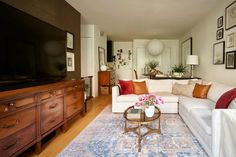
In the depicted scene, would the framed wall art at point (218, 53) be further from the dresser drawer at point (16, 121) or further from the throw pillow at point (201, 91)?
the dresser drawer at point (16, 121)

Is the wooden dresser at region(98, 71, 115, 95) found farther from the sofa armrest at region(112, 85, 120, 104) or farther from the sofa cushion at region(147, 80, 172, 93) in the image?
the sofa armrest at region(112, 85, 120, 104)

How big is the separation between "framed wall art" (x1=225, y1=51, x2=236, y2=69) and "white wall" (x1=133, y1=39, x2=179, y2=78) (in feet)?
18.1

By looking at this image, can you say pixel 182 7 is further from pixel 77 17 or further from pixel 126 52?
pixel 126 52

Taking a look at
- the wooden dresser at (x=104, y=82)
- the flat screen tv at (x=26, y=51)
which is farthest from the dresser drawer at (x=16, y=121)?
the wooden dresser at (x=104, y=82)

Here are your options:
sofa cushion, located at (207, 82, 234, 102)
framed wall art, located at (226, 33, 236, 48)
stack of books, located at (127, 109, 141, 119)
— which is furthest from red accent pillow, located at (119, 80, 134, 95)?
framed wall art, located at (226, 33, 236, 48)

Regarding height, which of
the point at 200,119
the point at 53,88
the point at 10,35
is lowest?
the point at 200,119

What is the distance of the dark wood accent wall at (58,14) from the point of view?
9.46 ft

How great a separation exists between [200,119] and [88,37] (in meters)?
4.87

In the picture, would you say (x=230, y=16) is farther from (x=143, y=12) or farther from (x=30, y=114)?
(x=30, y=114)

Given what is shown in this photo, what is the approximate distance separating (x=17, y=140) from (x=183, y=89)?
3608 millimetres

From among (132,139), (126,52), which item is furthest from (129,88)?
(126,52)

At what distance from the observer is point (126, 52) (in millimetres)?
10039

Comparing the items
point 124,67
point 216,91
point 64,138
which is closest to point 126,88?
point 216,91

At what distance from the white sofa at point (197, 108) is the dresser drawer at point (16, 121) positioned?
2061mm
